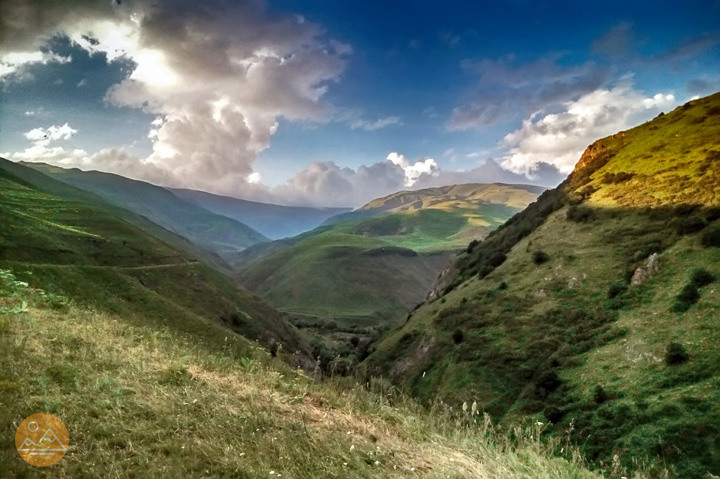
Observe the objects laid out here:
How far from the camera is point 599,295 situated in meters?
38.5

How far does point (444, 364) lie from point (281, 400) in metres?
37.6

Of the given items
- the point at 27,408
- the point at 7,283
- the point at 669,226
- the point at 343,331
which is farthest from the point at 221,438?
the point at 343,331

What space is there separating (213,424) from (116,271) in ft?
174

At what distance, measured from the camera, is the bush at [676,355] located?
2600 cm

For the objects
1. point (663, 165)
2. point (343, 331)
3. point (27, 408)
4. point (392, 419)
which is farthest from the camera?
point (343, 331)

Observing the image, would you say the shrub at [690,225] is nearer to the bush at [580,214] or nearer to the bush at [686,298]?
the bush at [686,298]

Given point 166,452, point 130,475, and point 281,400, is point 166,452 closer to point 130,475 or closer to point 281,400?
point 130,475

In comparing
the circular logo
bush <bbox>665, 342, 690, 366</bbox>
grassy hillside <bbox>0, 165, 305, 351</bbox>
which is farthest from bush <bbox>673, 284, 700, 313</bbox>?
grassy hillside <bbox>0, 165, 305, 351</bbox>

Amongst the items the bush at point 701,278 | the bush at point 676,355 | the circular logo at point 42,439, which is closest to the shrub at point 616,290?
the bush at point 701,278

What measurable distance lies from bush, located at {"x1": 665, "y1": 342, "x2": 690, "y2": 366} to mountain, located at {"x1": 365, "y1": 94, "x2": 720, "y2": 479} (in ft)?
0.22

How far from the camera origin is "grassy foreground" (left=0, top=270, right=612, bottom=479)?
6.55 m

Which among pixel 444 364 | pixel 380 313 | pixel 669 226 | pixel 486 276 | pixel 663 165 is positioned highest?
pixel 663 165

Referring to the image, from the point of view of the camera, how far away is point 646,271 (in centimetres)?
3669

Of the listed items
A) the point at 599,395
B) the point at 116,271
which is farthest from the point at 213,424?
the point at 116,271
